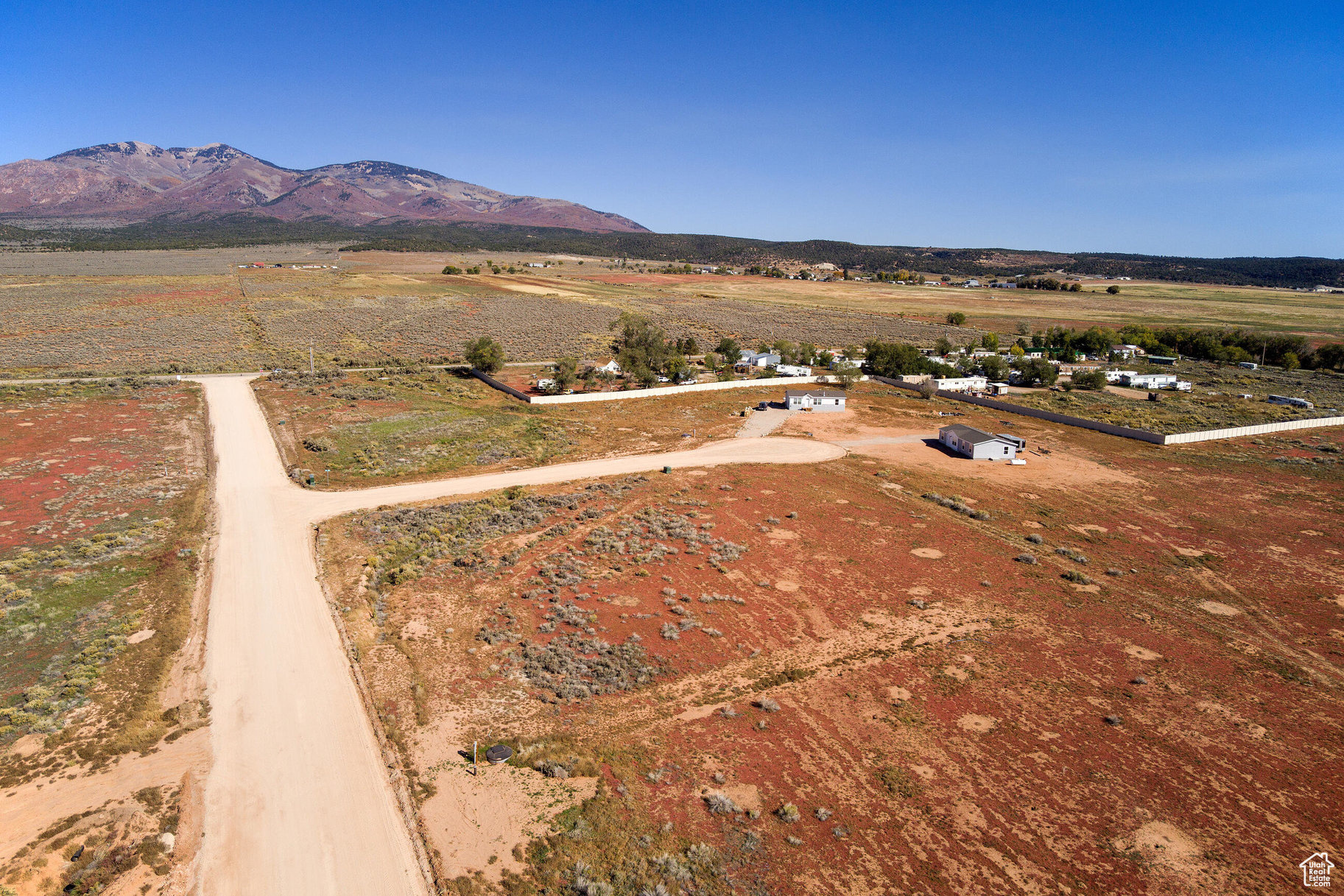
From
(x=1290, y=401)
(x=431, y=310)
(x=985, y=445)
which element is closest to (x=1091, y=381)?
(x=1290, y=401)

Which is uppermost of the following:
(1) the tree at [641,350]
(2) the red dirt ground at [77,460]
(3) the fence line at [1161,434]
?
(1) the tree at [641,350]

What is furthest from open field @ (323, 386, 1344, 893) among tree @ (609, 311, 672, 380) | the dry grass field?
the dry grass field

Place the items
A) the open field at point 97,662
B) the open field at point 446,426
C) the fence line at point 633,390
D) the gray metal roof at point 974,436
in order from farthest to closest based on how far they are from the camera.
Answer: the fence line at point 633,390
the gray metal roof at point 974,436
the open field at point 446,426
the open field at point 97,662

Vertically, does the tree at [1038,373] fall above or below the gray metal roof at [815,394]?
above

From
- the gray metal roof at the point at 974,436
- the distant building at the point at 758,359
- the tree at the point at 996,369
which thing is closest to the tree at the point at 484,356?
the distant building at the point at 758,359

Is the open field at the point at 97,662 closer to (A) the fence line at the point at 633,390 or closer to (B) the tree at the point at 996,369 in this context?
(A) the fence line at the point at 633,390

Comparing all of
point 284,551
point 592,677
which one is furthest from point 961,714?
point 284,551

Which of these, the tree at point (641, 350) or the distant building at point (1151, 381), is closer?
the tree at point (641, 350)

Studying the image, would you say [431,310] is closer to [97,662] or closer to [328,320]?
[328,320]
